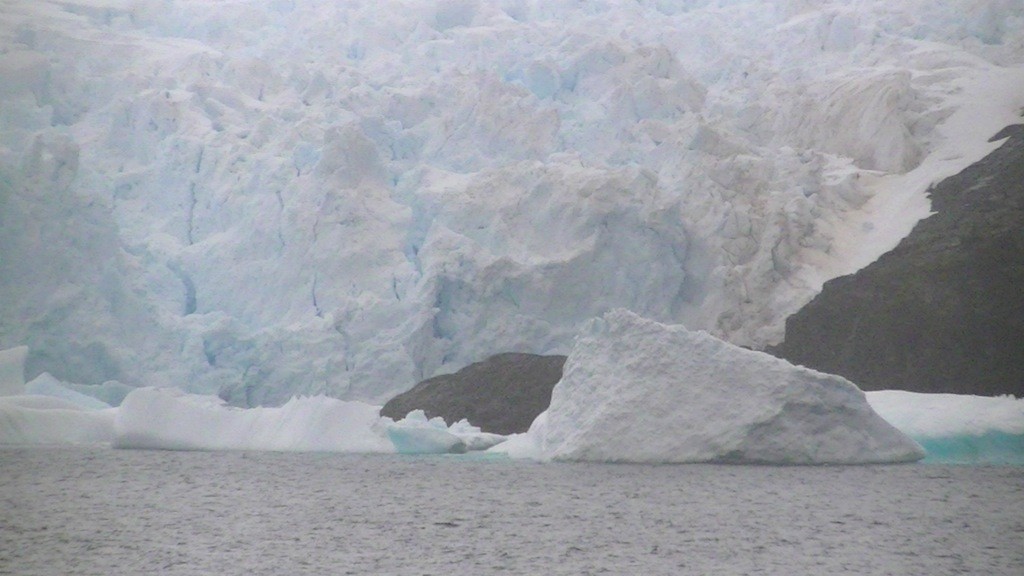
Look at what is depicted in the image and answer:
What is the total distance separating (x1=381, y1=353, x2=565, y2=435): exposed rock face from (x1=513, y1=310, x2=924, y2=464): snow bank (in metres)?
5.78

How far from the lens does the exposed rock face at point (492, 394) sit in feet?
51.1

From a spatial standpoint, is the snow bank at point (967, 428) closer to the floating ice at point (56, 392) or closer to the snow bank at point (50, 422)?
the snow bank at point (50, 422)

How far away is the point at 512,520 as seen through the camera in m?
6.72

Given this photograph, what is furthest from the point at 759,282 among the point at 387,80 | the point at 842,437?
the point at 387,80

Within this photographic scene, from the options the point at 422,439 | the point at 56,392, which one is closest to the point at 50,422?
the point at 56,392

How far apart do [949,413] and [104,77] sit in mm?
14626

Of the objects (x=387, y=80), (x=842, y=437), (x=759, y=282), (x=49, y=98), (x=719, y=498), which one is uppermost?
(x=387, y=80)

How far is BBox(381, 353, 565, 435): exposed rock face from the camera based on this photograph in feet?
51.1

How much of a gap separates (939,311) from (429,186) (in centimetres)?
781

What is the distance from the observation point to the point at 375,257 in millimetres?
16562

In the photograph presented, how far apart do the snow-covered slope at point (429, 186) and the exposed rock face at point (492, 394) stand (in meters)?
0.28

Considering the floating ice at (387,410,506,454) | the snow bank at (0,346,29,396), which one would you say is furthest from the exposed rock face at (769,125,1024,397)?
the snow bank at (0,346,29,396)

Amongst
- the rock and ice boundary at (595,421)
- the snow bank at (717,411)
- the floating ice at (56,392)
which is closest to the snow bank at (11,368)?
the rock and ice boundary at (595,421)

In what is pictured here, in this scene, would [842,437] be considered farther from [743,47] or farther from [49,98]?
[743,47]
